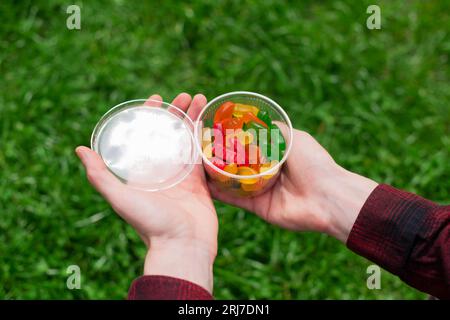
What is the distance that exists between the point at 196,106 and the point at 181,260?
2.20 feet

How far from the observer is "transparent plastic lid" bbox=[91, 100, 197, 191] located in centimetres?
212

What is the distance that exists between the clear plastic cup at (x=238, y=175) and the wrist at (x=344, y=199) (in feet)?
0.70

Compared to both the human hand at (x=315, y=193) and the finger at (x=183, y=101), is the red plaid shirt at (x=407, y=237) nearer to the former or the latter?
the human hand at (x=315, y=193)

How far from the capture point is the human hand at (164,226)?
5.97 feet

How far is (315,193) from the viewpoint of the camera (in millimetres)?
2082

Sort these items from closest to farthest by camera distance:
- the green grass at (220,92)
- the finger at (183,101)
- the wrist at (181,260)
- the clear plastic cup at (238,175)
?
the wrist at (181,260)
the clear plastic cup at (238,175)
the finger at (183,101)
the green grass at (220,92)

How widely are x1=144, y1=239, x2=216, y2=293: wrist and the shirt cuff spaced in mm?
528

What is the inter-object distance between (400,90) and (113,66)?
1.58 m

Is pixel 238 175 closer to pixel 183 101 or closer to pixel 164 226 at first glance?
pixel 164 226

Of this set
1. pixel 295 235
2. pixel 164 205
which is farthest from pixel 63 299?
pixel 295 235

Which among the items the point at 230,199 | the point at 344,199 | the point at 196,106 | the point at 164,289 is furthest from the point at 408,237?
the point at 196,106

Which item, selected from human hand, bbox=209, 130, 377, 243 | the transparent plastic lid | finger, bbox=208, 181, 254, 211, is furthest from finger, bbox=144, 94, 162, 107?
human hand, bbox=209, 130, 377, 243

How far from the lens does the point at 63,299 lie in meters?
2.55

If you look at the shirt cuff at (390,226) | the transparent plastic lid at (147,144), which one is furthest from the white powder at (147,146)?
the shirt cuff at (390,226)
